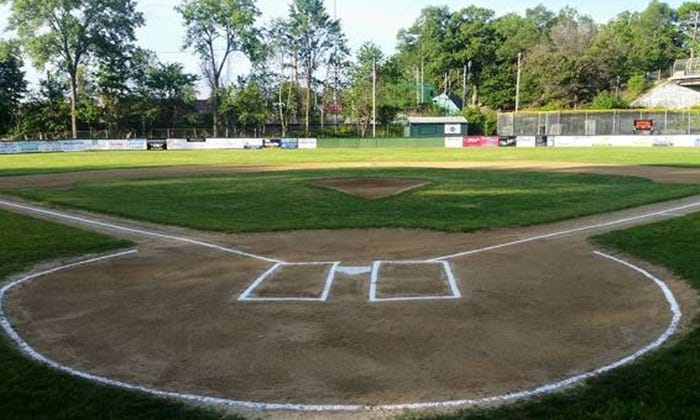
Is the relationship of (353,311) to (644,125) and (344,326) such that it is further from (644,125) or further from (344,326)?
(644,125)

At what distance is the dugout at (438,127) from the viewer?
81.4 m

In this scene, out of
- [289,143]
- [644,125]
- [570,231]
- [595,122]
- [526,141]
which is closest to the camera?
[570,231]

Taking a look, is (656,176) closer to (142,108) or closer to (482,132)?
(482,132)

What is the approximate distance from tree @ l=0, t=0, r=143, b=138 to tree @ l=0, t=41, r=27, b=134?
3.77 meters

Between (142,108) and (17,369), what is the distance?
81388mm

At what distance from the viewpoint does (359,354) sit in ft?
22.8

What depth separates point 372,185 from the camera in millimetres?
24734

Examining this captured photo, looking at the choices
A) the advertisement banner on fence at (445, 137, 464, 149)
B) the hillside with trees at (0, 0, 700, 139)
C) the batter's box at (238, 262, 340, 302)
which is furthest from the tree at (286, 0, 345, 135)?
the batter's box at (238, 262, 340, 302)

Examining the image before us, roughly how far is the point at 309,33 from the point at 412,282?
293 ft

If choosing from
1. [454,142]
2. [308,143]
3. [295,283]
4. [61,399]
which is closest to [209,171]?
[295,283]

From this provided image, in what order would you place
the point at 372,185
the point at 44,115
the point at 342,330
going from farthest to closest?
1. the point at 44,115
2. the point at 372,185
3. the point at 342,330

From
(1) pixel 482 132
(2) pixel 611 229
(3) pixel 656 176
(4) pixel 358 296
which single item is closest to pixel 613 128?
(1) pixel 482 132

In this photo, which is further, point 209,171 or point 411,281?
point 209,171

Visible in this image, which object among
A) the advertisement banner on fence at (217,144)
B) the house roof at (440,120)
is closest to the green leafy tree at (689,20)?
the house roof at (440,120)
